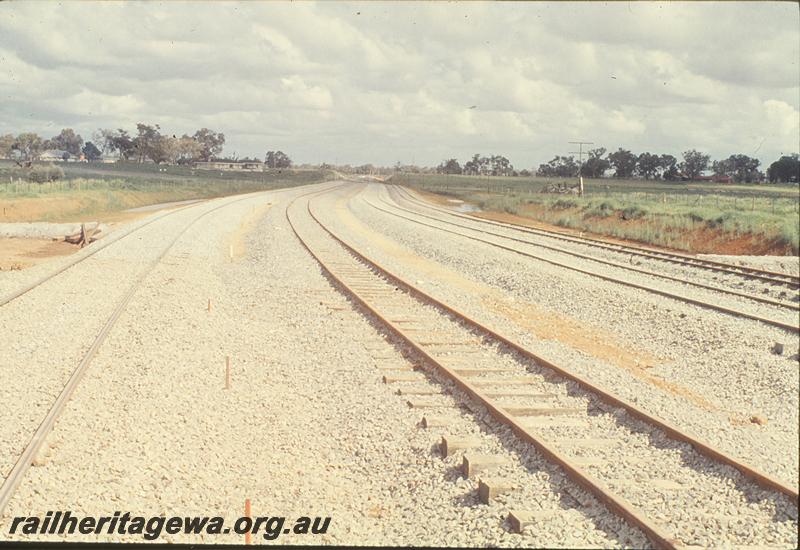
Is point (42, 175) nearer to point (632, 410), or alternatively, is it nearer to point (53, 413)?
point (53, 413)

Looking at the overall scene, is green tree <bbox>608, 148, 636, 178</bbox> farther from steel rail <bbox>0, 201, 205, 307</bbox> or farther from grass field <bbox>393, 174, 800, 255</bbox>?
steel rail <bbox>0, 201, 205, 307</bbox>

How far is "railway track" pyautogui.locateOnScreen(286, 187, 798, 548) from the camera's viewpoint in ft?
17.4

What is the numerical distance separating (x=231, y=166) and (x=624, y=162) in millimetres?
105594

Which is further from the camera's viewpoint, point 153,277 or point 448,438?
point 153,277

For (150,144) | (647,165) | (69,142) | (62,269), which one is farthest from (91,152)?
(62,269)

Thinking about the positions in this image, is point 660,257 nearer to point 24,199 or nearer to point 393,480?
point 393,480

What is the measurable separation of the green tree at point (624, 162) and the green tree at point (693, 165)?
15.0 metres

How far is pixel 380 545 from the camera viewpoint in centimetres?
531

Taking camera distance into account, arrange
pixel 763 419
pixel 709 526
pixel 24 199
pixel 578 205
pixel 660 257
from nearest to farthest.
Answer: pixel 709 526, pixel 763 419, pixel 660 257, pixel 24 199, pixel 578 205

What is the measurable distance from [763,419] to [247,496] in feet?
17.8

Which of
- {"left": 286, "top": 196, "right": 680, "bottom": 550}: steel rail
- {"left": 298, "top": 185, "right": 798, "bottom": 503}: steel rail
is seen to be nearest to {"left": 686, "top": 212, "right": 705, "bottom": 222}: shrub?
{"left": 298, "top": 185, "right": 798, "bottom": 503}: steel rail

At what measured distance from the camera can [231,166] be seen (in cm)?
16050

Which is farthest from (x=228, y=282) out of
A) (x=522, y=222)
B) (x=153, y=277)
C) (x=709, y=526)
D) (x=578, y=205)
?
(x=578, y=205)

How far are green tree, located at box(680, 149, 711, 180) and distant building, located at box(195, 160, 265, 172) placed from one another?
94.5 m
